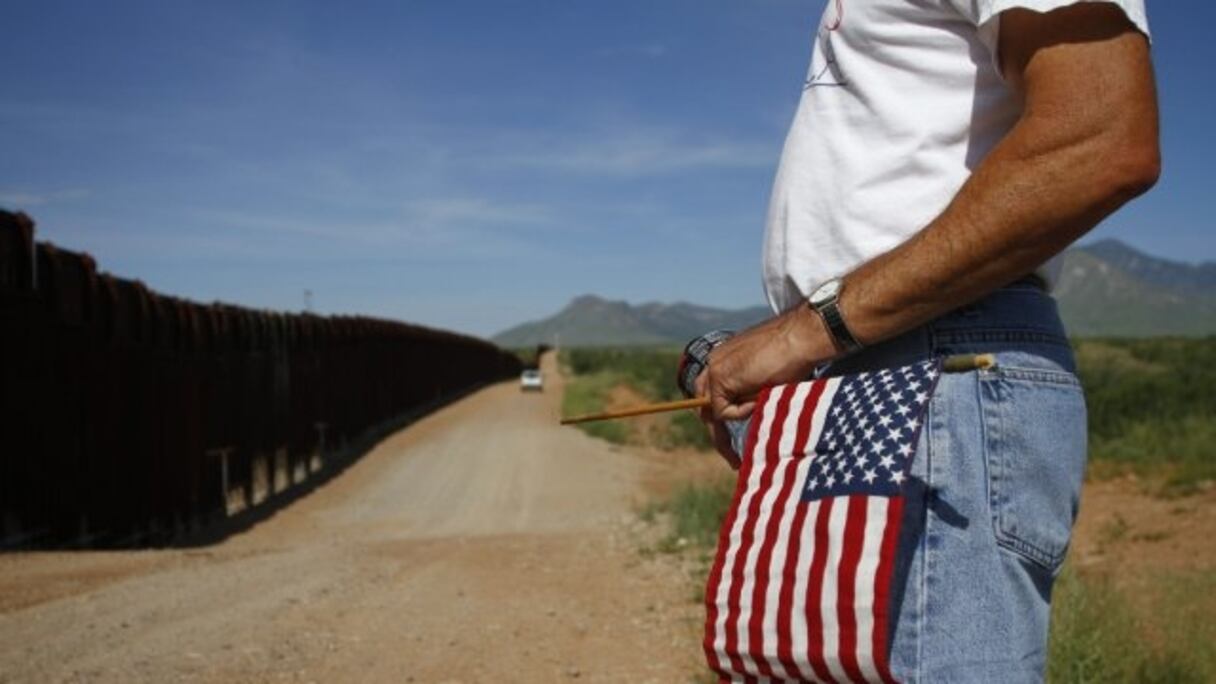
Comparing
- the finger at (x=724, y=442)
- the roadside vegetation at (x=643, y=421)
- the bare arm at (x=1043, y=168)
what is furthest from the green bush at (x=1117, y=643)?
the roadside vegetation at (x=643, y=421)

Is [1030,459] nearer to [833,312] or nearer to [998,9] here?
[833,312]

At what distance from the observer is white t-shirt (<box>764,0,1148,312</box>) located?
1780mm

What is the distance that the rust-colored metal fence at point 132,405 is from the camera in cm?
1002

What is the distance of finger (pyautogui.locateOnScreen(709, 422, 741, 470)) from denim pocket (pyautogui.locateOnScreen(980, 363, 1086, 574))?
1.82 ft

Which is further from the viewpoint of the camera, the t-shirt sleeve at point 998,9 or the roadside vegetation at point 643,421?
the roadside vegetation at point 643,421

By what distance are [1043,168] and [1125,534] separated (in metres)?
12.2

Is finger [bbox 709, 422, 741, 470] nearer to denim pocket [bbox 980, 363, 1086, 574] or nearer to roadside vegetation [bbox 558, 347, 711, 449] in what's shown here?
denim pocket [bbox 980, 363, 1086, 574]

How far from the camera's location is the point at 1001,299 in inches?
69.7

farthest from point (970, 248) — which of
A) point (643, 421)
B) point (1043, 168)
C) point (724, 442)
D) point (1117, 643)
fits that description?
point (643, 421)

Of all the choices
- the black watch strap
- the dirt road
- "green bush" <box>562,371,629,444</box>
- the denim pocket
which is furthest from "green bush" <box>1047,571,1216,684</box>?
"green bush" <box>562,371,629,444</box>

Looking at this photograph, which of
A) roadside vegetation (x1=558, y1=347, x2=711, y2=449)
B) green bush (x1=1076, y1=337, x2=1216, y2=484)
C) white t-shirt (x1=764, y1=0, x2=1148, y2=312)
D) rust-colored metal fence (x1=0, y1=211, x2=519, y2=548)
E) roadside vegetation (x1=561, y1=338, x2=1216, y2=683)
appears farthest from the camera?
roadside vegetation (x1=558, y1=347, x2=711, y2=449)

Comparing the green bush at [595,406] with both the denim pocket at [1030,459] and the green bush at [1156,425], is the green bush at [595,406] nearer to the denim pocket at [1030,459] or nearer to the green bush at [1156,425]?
the green bush at [1156,425]

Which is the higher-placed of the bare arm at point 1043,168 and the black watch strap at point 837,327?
the bare arm at point 1043,168

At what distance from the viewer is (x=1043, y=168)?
1.59 metres
